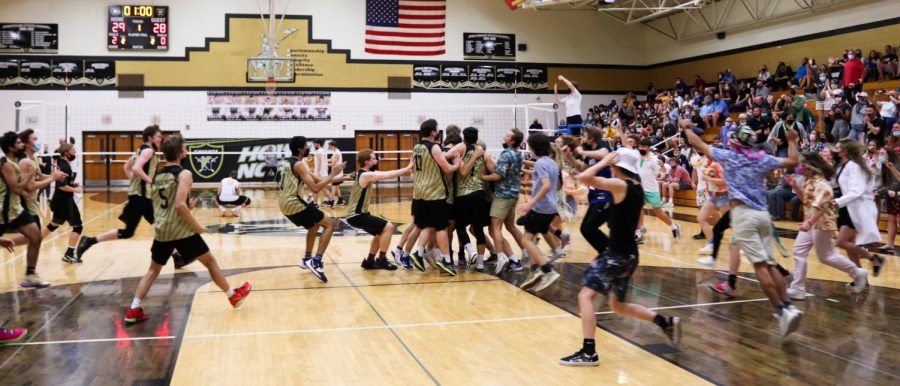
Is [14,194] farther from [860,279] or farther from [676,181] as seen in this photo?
[676,181]

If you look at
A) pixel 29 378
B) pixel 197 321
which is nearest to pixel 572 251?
pixel 197 321

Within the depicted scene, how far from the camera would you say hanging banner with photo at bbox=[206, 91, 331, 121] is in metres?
30.1

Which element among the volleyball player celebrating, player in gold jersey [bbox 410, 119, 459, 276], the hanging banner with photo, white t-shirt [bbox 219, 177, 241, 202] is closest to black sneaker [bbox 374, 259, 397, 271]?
player in gold jersey [bbox 410, 119, 459, 276]

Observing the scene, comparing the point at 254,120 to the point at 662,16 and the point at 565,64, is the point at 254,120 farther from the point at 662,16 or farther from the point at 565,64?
the point at 662,16

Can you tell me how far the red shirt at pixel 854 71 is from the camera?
20.2 m

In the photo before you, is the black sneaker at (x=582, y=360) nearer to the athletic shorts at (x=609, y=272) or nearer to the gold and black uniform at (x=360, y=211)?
the athletic shorts at (x=609, y=272)

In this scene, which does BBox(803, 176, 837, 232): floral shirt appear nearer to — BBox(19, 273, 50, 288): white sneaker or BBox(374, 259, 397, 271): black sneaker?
BBox(374, 259, 397, 271): black sneaker

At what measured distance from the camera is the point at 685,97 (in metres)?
28.0

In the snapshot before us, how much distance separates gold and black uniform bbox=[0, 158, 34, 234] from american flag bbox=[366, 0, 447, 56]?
2283 cm

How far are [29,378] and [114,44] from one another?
27025 millimetres

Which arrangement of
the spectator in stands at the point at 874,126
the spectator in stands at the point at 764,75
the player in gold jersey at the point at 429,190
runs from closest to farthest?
1. the player in gold jersey at the point at 429,190
2. the spectator in stands at the point at 874,126
3. the spectator in stands at the point at 764,75

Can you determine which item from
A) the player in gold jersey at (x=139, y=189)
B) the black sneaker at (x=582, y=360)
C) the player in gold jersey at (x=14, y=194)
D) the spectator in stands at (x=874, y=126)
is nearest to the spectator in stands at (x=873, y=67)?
the spectator in stands at (x=874, y=126)

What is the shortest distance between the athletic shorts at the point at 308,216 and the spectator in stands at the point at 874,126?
13.1 m

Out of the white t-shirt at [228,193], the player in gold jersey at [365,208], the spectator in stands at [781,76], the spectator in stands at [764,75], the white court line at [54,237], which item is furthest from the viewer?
the spectator in stands at [764,75]
